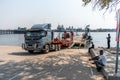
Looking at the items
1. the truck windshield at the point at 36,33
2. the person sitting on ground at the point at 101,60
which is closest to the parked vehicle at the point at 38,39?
the truck windshield at the point at 36,33

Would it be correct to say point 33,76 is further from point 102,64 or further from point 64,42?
point 64,42

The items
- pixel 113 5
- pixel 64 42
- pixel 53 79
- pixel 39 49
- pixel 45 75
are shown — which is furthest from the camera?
pixel 64 42

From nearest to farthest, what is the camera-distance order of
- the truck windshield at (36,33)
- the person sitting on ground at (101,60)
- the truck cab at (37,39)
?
1. the person sitting on ground at (101,60)
2. the truck cab at (37,39)
3. the truck windshield at (36,33)

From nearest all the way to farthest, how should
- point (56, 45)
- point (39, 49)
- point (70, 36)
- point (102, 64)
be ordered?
1. point (102, 64)
2. point (39, 49)
3. point (56, 45)
4. point (70, 36)

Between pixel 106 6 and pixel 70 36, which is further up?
pixel 106 6

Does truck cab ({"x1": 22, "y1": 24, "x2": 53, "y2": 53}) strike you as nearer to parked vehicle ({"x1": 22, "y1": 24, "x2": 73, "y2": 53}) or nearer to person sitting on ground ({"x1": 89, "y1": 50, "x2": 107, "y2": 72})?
parked vehicle ({"x1": 22, "y1": 24, "x2": 73, "y2": 53})

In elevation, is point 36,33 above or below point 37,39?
above

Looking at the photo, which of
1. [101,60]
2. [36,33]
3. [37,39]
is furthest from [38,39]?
[101,60]

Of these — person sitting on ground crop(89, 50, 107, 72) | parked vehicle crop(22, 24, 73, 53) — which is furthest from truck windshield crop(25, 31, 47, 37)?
person sitting on ground crop(89, 50, 107, 72)

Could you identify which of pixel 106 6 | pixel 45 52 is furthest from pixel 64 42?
pixel 106 6

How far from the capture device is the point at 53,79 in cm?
1426

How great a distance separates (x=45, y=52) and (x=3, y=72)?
13826 mm

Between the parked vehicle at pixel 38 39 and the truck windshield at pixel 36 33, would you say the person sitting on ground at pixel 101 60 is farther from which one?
the truck windshield at pixel 36 33

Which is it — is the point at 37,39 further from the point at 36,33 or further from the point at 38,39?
the point at 36,33
